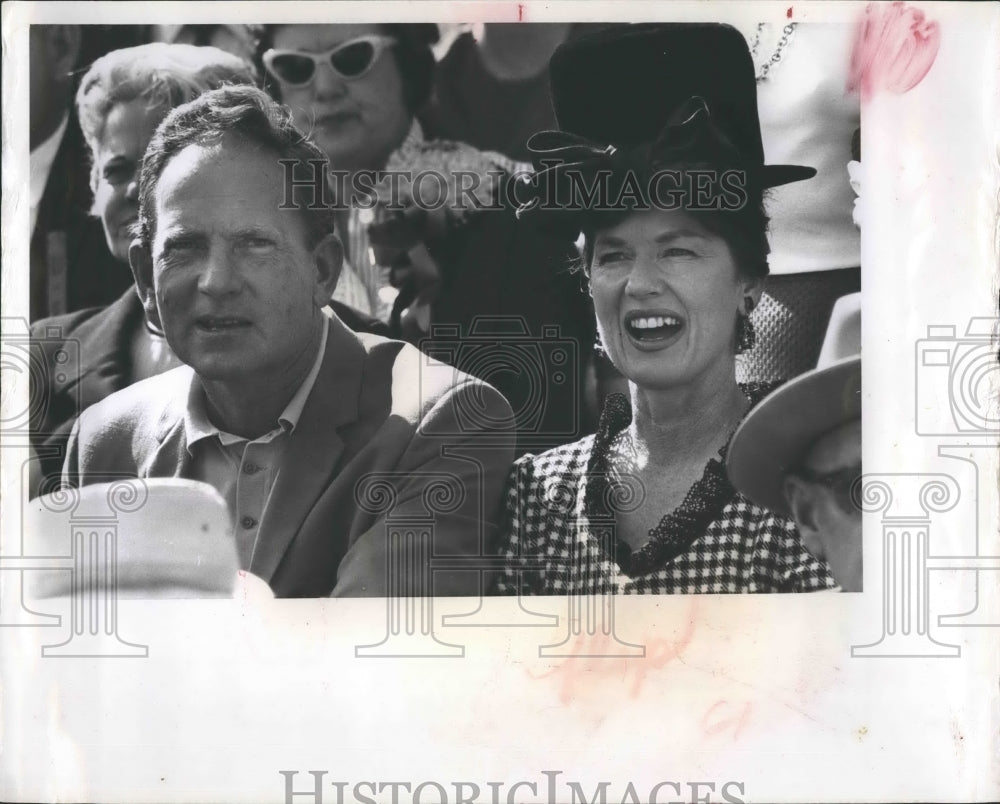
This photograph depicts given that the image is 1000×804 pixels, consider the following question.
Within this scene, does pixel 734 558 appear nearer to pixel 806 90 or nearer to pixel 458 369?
pixel 458 369

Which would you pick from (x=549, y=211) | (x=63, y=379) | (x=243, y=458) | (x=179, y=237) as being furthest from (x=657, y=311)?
(x=63, y=379)

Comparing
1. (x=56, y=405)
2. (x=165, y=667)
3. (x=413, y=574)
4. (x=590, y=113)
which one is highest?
(x=590, y=113)

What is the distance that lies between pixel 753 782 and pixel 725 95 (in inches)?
88.7

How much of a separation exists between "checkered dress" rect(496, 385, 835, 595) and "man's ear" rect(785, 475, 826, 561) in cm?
3

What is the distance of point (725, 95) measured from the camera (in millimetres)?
3062

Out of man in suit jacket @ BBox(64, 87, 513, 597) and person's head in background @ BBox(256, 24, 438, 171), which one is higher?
person's head in background @ BBox(256, 24, 438, 171)

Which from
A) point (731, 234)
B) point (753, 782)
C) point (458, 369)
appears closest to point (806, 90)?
point (731, 234)

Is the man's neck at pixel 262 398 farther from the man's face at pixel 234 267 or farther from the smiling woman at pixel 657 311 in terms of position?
the smiling woman at pixel 657 311

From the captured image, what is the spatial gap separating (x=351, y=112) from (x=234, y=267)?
63 cm

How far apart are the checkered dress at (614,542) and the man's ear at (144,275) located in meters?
1.29

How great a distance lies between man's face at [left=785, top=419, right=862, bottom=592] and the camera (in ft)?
10.1

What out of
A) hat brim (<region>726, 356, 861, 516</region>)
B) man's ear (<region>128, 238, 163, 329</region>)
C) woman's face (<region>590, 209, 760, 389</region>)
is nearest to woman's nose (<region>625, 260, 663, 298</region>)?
woman's face (<region>590, 209, 760, 389</region>)

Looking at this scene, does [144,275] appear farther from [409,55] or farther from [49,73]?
[409,55]

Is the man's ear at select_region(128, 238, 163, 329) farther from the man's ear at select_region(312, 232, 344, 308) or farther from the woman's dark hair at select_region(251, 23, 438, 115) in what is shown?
the woman's dark hair at select_region(251, 23, 438, 115)
